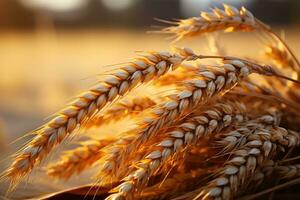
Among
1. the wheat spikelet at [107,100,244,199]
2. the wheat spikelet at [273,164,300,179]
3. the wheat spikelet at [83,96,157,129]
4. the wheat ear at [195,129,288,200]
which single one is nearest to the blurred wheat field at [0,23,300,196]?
the wheat spikelet at [83,96,157,129]

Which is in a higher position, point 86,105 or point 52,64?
point 86,105

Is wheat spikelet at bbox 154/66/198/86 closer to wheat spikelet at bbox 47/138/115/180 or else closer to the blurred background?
wheat spikelet at bbox 47/138/115/180

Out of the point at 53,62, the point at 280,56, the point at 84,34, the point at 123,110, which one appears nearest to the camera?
the point at 123,110

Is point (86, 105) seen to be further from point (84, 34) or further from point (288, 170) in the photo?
point (84, 34)

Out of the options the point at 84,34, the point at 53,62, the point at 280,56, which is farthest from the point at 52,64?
the point at 84,34

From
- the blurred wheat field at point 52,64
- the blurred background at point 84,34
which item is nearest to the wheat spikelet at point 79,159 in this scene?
the blurred wheat field at point 52,64

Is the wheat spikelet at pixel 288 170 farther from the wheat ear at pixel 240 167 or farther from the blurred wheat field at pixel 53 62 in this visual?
the blurred wheat field at pixel 53 62

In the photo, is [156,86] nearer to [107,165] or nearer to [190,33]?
[190,33]

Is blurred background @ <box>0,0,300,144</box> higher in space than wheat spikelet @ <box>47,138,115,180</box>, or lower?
lower
